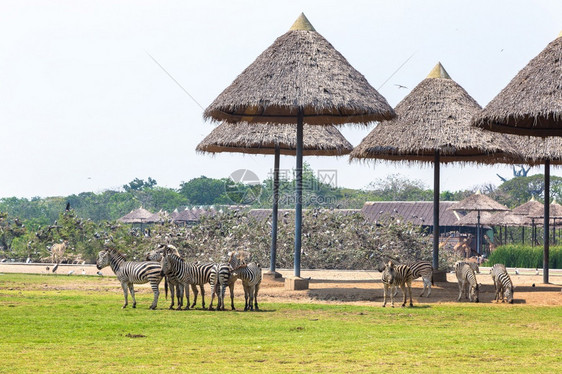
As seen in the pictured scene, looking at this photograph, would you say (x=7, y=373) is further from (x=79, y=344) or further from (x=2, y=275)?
(x=2, y=275)

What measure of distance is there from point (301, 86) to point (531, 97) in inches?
179

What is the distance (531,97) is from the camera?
1691 cm

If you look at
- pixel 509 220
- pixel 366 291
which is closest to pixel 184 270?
pixel 366 291

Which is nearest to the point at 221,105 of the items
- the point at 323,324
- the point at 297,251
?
the point at 297,251

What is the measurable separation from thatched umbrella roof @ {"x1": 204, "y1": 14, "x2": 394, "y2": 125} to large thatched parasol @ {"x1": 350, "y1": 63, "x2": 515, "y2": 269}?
0.68m

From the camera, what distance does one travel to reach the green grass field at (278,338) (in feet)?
31.4

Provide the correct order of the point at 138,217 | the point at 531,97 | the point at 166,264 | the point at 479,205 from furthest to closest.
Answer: the point at 138,217 → the point at 479,205 → the point at 531,97 → the point at 166,264

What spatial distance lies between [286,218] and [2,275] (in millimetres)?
8985

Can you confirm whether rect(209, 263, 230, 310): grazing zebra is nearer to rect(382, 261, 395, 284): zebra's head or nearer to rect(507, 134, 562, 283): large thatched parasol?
rect(382, 261, 395, 284): zebra's head

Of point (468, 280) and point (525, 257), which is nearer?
point (468, 280)

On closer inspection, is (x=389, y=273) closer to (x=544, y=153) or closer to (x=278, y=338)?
(x=278, y=338)

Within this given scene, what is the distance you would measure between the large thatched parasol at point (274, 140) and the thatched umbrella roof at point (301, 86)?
1.69 meters

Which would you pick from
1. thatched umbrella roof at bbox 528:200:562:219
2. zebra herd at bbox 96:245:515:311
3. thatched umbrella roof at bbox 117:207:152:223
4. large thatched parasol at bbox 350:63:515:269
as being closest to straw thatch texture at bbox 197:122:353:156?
large thatched parasol at bbox 350:63:515:269

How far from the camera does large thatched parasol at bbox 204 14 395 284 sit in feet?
58.9
